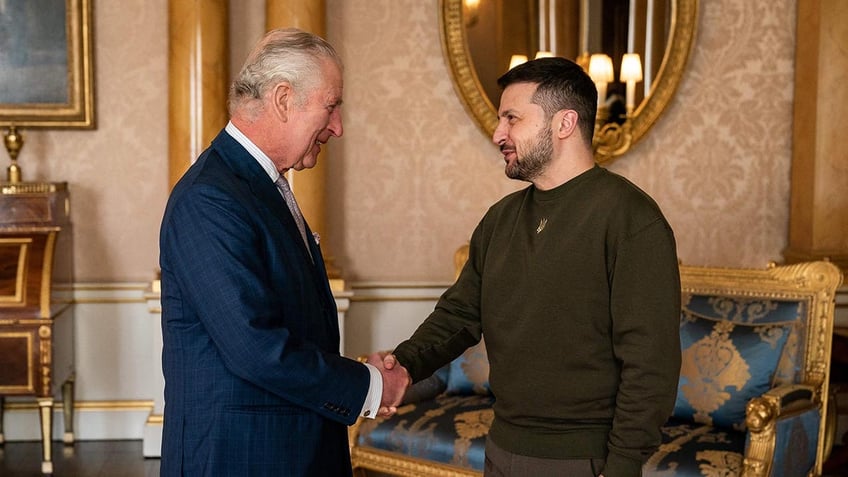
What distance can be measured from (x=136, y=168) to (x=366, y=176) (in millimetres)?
1139

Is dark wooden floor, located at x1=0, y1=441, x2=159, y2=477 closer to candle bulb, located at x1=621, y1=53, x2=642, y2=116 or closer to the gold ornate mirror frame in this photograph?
the gold ornate mirror frame

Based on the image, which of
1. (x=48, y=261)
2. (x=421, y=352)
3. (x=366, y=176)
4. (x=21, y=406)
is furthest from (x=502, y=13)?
(x=21, y=406)

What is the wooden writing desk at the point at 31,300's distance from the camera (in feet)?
14.8

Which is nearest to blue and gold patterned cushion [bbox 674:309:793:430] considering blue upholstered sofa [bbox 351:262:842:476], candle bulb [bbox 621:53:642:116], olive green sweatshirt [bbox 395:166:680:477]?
blue upholstered sofa [bbox 351:262:842:476]

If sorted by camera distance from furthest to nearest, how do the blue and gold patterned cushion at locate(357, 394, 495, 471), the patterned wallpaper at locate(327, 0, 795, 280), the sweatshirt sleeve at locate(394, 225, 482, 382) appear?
the patterned wallpaper at locate(327, 0, 795, 280) < the blue and gold patterned cushion at locate(357, 394, 495, 471) < the sweatshirt sleeve at locate(394, 225, 482, 382)

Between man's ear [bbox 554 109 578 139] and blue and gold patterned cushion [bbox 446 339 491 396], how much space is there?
206 centimetres

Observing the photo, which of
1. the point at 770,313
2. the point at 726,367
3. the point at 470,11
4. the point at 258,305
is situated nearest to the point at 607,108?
the point at 470,11

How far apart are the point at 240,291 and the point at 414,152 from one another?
10.5 feet

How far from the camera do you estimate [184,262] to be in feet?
6.51

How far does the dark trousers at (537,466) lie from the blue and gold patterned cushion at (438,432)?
4.17ft

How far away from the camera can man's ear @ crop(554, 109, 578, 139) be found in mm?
2295

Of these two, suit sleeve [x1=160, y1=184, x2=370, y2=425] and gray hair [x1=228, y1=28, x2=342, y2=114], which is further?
gray hair [x1=228, y1=28, x2=342, y2=114]

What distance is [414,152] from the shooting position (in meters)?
5.09

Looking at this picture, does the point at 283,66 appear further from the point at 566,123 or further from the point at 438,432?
the point at 438,432
